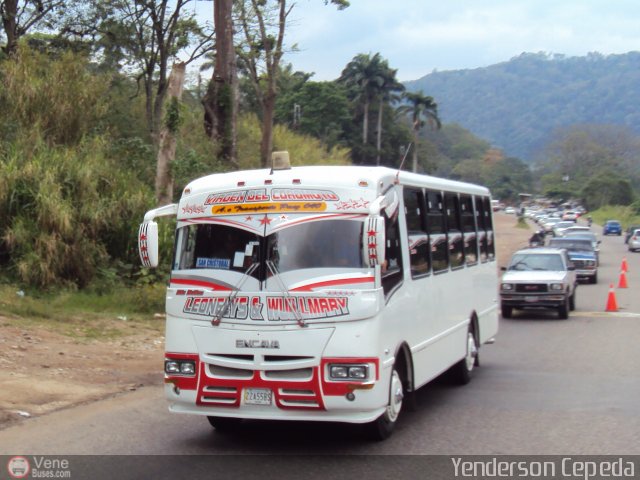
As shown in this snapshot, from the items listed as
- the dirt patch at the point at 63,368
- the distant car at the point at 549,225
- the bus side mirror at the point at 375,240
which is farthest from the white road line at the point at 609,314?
the distant car at the point at 549,225

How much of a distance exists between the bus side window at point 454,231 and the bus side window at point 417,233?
127 cm

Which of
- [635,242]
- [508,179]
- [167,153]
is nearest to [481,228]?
[167,153]

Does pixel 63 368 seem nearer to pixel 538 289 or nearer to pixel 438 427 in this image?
pixel 438 427

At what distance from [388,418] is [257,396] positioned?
1.41 m

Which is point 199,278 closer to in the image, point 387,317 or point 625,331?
point 387,317

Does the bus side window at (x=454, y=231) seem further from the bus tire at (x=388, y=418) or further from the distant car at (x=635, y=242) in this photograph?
the distant car at (x=635, y=242)

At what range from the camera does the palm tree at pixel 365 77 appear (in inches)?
3142

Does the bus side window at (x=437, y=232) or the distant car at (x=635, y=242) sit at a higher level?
the bus side window at (x=437, y=232)

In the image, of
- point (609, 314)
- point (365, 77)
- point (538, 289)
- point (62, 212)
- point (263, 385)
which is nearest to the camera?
point (263, 385)

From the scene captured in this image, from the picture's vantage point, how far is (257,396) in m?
7.80

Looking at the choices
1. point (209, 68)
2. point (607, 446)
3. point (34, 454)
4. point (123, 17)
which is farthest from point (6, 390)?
point (209, 68)

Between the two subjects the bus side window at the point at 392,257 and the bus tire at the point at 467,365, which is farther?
the bus tire at the point at 467,365

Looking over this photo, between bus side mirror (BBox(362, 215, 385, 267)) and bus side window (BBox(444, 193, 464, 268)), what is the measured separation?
3948 millimetres

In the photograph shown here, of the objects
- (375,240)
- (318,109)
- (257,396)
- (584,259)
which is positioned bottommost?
(584,259)
